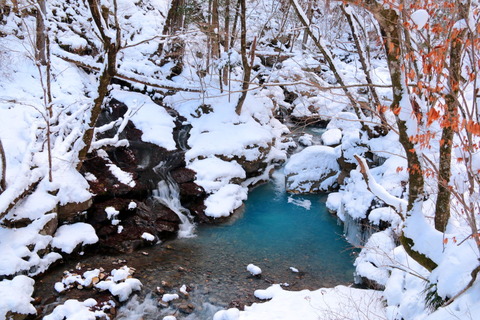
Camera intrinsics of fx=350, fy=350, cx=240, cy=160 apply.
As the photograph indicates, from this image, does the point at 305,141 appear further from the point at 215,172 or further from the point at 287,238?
the point at 287,238

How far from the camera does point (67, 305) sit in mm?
6203

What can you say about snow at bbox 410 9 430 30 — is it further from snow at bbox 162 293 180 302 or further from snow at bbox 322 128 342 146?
snow at bbox 322 128 342 146

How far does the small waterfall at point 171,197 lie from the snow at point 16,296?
12.8 feet

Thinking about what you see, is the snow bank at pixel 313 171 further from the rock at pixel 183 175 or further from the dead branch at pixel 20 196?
the dead branch at pixel 20 196

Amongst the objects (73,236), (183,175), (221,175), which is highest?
(221,175)

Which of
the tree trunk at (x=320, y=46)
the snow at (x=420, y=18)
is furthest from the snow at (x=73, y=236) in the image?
the snow at (x=420, y=18)

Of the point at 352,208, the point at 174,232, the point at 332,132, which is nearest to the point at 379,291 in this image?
the point at 352,208

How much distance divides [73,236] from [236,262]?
3.83 m

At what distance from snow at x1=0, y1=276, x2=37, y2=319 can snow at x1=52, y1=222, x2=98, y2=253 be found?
1.23 metres

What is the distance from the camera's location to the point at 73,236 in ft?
26.5

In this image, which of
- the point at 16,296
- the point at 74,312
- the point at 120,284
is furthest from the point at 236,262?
the point at 16,296

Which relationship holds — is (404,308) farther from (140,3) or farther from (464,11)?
(140,3)

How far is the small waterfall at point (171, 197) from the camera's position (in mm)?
9914

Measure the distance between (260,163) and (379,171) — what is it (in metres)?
4.37
